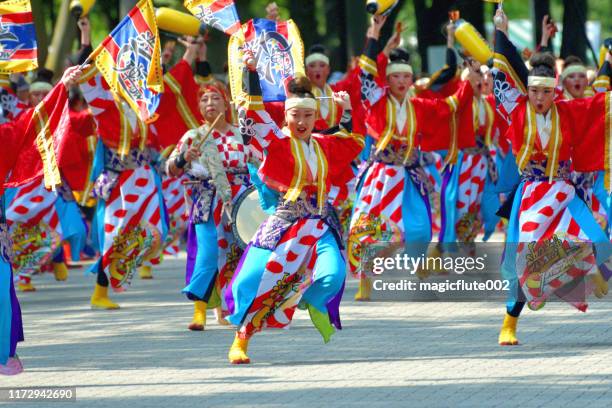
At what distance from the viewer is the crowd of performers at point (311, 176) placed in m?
9.69

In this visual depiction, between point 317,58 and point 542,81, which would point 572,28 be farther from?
point 542,81

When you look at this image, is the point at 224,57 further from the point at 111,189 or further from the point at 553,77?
the point at 553,77

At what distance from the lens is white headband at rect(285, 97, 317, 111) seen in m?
9.73

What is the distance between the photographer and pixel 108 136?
42.5 ft

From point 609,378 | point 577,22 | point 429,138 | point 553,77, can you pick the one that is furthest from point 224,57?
point 609,378

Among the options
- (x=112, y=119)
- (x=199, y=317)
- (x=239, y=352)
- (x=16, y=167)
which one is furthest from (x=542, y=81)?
(x=112, y=119)

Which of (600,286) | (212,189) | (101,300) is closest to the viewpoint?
A: (600,286)

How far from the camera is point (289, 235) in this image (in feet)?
31.8

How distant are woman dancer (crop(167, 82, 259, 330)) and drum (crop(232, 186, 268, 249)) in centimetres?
21

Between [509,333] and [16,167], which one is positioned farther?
[509,333]

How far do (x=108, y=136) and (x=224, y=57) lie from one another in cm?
1310

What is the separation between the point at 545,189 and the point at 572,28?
10521 millimetres

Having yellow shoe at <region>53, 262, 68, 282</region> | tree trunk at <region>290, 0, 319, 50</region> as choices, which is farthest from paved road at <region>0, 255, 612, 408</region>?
tree trunk at <region>290, 0, 319, 50</region>

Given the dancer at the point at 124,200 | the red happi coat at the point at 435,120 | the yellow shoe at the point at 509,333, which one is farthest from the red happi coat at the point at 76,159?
the yellow shoe at the point at 509,333
